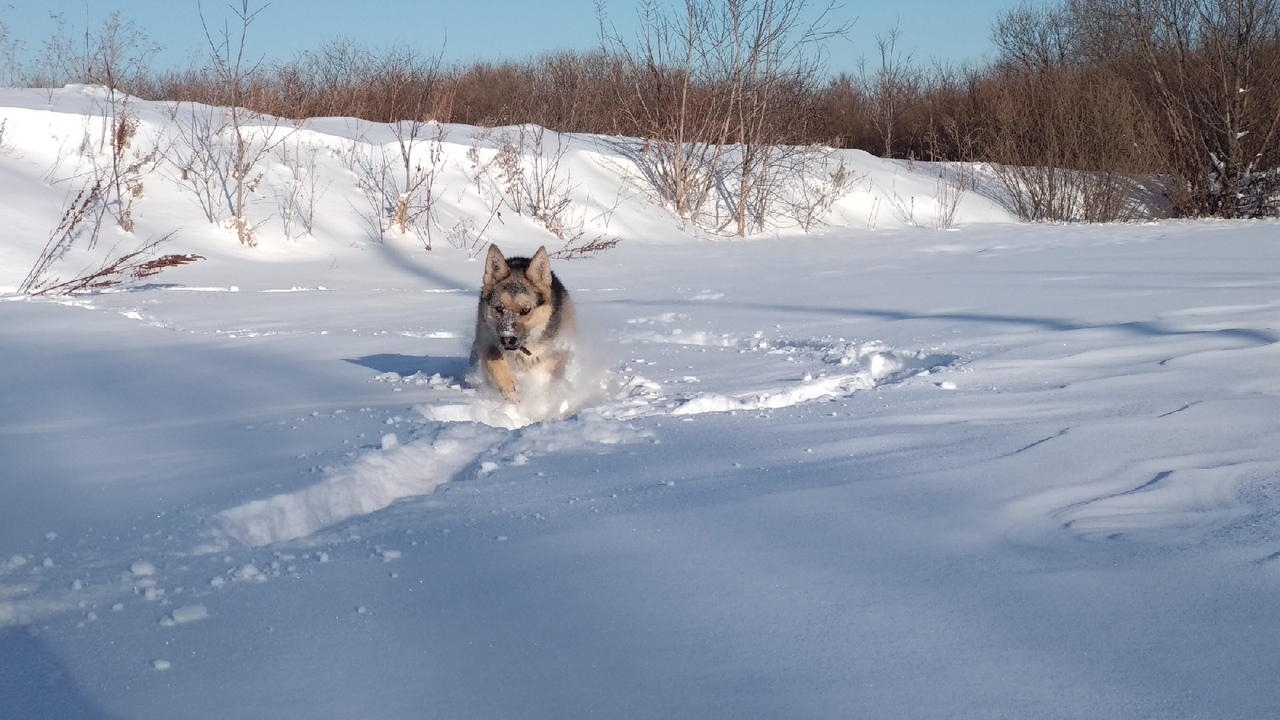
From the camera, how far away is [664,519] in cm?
269

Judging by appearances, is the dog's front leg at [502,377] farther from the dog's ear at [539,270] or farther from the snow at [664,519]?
the dog's ear at [539,270]

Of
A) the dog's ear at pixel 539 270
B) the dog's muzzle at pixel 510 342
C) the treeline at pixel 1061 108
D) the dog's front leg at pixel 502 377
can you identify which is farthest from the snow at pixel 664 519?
the treeline at pixel 1061 108

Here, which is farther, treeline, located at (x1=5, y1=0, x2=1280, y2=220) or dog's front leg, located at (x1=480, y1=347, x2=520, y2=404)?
treeline, located at (x1=5, y1=0, x2=1280, y2=220)

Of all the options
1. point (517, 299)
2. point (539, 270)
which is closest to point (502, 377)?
point (517, 299)

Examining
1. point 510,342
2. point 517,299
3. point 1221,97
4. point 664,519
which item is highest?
point 1221,97

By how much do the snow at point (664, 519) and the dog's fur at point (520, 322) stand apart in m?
0.19

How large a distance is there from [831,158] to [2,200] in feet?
45.1

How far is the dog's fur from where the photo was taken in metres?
5.18

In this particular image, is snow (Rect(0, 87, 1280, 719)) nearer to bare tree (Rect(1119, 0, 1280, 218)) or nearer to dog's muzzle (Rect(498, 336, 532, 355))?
dog's muzzle (Rect(498, 336, 532, 355))

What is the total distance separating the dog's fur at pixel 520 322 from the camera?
5.18 metres

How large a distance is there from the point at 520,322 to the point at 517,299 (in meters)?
0.16

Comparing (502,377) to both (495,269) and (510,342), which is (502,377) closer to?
(510,342)

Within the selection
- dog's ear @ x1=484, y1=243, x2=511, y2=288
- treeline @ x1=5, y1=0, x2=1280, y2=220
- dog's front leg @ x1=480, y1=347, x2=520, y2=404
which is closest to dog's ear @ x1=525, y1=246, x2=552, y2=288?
dog's ear @ x1=484, y1=243, x2=511, y2=288

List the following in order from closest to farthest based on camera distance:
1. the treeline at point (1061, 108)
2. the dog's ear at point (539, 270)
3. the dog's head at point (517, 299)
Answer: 1. the dog's head at point (517, 299)
2. the dog's ear at point (539, 270)
3. the treeline at point (1061, 108)
